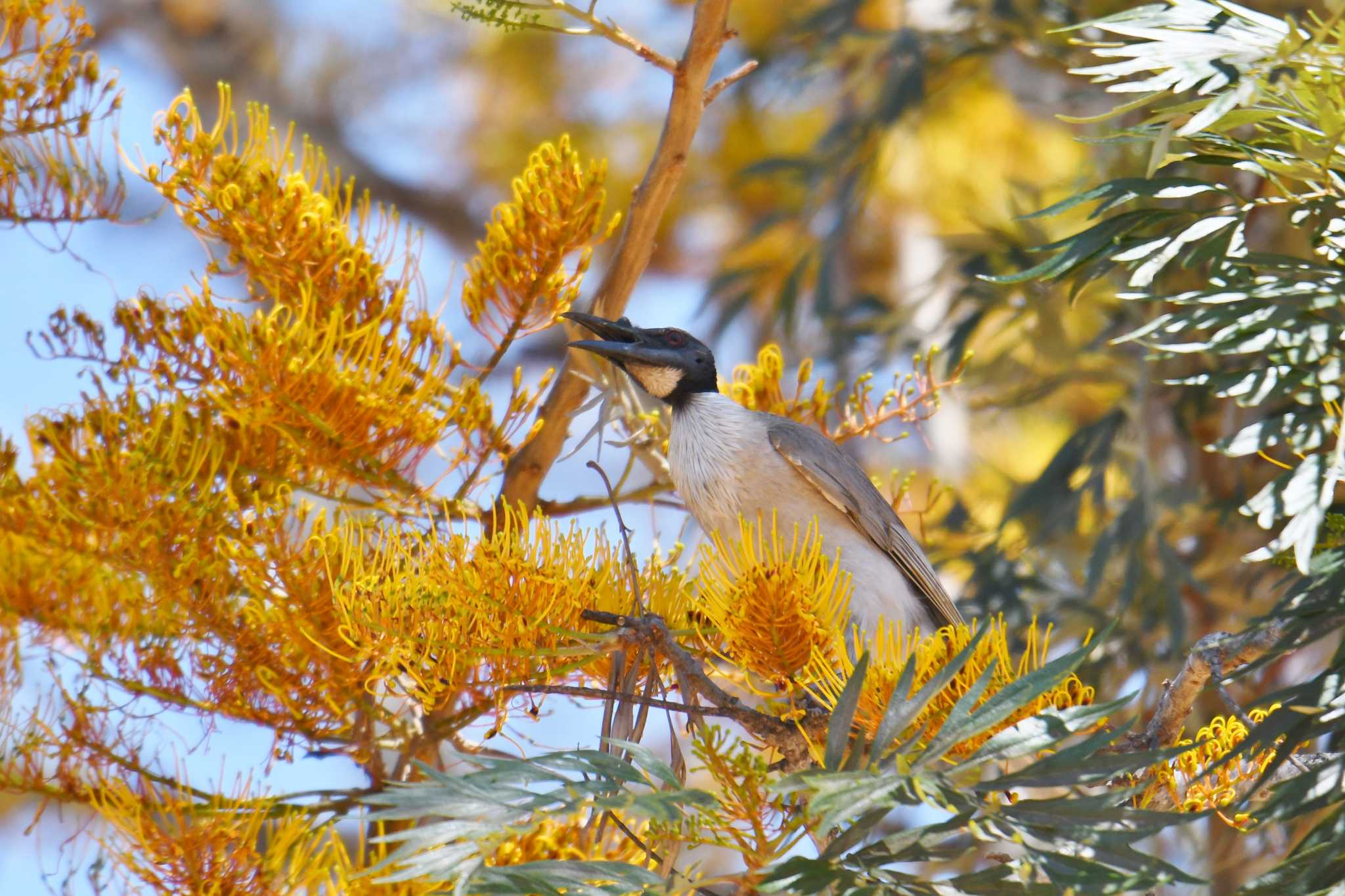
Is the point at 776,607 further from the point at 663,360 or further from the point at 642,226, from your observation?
the point at 663,360

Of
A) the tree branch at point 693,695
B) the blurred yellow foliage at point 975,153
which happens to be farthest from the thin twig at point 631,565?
the blurred yellow foliage at point 975,153

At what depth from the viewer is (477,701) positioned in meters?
2.07

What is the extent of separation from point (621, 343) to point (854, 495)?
0.59 m

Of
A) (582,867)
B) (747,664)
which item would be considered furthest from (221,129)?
(582,867)

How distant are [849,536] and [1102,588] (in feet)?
4.55

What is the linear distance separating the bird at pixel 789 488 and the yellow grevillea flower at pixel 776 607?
868mm

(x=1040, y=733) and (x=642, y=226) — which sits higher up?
(x=642, y=226)

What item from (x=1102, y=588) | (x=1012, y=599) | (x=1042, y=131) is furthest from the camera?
(x=1042, y=131)

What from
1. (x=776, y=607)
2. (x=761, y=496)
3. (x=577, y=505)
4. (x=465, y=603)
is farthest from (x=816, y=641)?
(x=761, y=496)

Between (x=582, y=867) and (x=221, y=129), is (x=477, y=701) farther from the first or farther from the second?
(x=221, y=129)

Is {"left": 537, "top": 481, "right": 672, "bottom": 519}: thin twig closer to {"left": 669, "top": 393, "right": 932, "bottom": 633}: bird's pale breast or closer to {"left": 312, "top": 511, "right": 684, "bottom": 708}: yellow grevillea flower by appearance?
{"left": 669, "top": 393, "right": 932, "bottom": 633}: bird's pale breast

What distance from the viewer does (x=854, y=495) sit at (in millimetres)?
2822

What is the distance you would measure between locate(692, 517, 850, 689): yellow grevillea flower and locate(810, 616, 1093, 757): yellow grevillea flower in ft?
0.13

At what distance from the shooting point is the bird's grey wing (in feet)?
9.19
